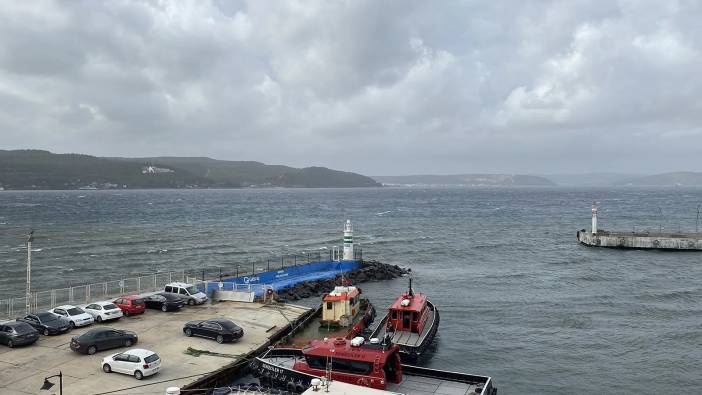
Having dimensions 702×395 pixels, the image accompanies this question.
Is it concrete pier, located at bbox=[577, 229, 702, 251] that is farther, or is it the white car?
concrete pier, located at bbox=[577, 229, 702, 251]

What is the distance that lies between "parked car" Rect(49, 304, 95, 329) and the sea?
20.3 meters

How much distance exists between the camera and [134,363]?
22.7 m

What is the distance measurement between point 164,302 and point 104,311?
384 cm

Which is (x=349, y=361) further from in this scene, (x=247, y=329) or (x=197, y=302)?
(x=197, y=302)

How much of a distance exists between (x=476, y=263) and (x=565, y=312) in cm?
2612

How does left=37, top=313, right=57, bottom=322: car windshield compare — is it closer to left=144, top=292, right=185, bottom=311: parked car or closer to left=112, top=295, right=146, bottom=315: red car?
left=112, top=295, right=146, bottom=315: red car

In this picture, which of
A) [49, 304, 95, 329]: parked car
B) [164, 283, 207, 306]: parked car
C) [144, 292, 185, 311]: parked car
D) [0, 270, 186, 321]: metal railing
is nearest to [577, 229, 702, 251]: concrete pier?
[0, 270, 186, 321]: metal railing

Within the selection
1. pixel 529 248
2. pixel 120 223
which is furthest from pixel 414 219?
pixel 120 223

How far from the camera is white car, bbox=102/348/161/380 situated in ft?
74.3

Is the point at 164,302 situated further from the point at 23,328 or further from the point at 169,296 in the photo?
the point at 23,328

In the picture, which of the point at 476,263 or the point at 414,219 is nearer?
the point at 476,263

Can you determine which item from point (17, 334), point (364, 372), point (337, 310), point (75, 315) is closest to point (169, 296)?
point (75, 315)

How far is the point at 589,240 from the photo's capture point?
87188 mm

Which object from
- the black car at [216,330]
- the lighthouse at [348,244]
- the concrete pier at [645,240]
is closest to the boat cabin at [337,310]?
the black car at [216,330]
